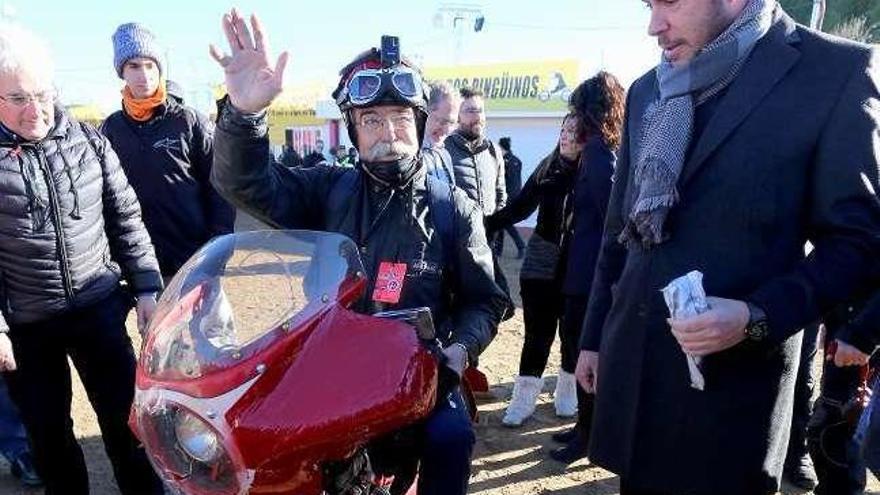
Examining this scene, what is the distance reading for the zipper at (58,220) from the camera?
8.90 feet

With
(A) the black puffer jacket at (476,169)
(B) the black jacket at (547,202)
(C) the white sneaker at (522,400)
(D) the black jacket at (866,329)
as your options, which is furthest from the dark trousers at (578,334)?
(D) the black jacket at (866,329)

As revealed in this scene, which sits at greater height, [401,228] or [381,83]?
[381,83]

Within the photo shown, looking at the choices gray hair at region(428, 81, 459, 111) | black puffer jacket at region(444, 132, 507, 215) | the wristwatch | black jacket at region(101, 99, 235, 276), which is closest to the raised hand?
the wristwatch

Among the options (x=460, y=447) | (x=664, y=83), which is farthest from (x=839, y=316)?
(x=460, y=447)

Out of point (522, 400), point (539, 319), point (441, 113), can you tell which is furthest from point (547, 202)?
point (522, 400)

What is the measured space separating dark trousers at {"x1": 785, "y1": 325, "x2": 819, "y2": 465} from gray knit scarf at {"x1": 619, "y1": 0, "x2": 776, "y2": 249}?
7.11ft

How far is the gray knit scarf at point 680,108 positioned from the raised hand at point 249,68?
969 mm

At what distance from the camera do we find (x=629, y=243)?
6.52 ft

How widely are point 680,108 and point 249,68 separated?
1096mm

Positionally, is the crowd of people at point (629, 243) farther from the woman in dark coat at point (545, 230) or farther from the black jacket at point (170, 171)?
the woman in dark coat at point (545, 230)

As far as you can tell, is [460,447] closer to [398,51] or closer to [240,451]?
[240,451]

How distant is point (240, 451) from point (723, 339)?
1105 millimetres

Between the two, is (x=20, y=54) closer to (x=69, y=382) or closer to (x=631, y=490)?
(x=69, y=382)

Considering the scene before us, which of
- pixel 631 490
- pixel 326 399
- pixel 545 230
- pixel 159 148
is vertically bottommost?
pixel 631 490
